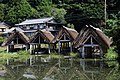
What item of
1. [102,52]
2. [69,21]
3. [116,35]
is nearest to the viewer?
[116,35]

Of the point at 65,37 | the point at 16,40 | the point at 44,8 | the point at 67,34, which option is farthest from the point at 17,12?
the point at 67,34

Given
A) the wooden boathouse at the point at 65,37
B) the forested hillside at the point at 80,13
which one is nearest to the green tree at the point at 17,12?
the forested hillside at the point at 80,13

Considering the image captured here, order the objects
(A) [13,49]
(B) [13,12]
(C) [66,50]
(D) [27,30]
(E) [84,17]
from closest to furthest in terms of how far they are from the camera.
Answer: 1. (C) [66,50]
2. (A) [13,49]
3. (E) [84,17]
4. (D) [27,30]
5. (B) [13,12]

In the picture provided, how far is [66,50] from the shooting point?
46969 mm

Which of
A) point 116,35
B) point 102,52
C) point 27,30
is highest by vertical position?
point 116,35

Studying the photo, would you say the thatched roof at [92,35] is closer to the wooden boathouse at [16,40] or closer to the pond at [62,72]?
the pond at [62,72]

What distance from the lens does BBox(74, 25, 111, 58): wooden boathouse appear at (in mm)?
37537

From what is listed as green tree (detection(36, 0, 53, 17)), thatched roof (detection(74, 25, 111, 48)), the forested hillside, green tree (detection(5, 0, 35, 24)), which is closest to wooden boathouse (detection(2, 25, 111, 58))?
thatched roof (detection(74, 25, 111, 48))

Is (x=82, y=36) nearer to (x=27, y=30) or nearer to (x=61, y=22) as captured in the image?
(x=61, y=22)

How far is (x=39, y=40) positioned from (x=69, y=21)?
15238 millimetres

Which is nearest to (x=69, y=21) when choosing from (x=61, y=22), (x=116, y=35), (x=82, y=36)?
(x=61, y=22)

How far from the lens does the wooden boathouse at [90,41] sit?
37537 mm

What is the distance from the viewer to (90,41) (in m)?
39.6

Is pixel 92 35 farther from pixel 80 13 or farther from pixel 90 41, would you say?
pixel 80 13
